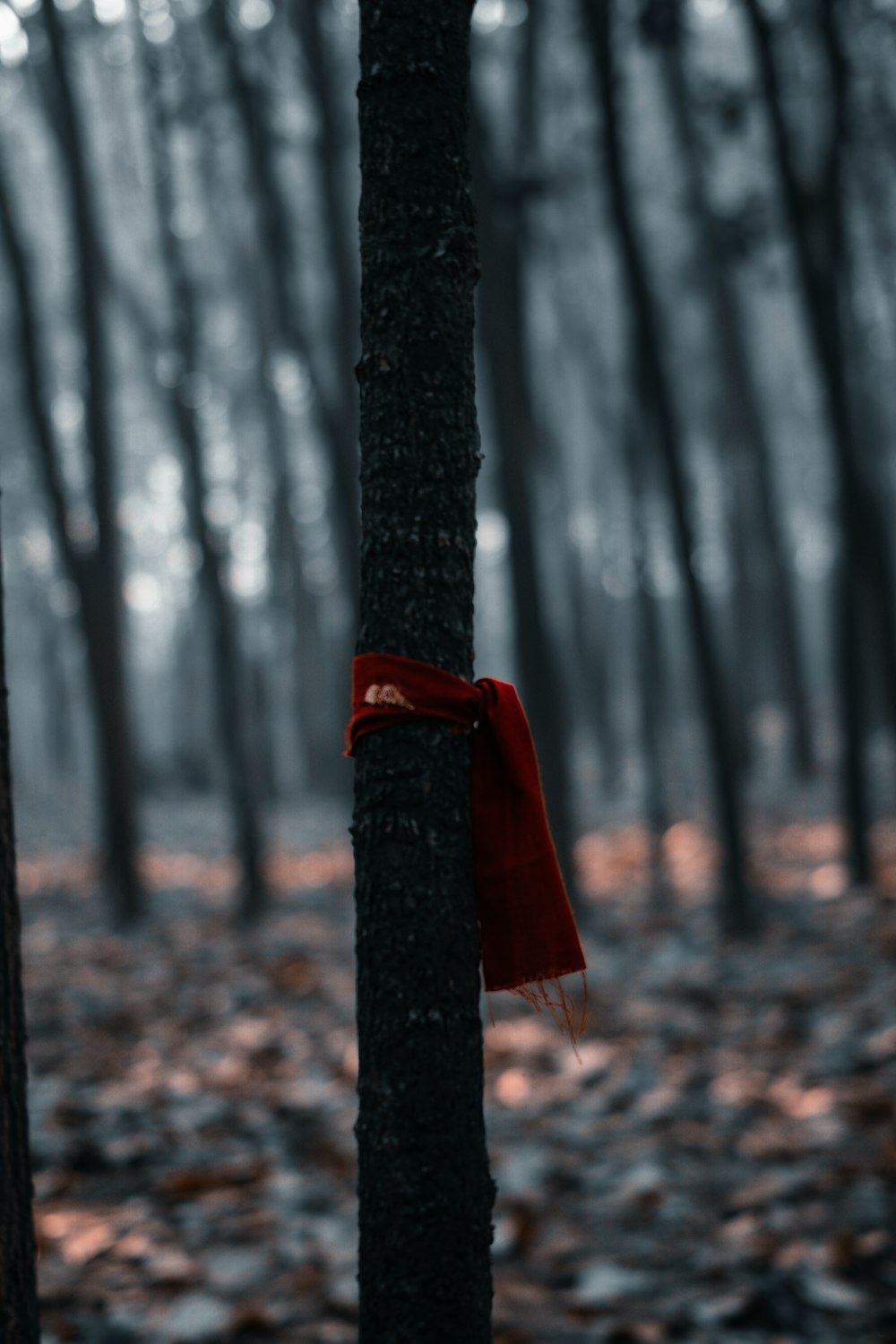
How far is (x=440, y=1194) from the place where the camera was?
1896mm

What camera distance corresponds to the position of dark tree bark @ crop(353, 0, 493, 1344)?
6.23 ft

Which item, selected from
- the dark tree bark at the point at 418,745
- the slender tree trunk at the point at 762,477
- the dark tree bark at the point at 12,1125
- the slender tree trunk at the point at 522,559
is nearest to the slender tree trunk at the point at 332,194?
the slender tree trunk at the point at 522,559

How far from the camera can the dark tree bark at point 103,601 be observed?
32.9 ft

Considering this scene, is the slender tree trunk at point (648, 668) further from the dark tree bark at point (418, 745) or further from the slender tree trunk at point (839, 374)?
the dark tree bark at point (418, 745)

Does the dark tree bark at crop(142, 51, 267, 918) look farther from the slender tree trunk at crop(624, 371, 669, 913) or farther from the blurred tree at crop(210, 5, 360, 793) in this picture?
the slender tree trunk at crop(624, 371, 669, 913)

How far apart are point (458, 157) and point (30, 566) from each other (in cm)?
2565

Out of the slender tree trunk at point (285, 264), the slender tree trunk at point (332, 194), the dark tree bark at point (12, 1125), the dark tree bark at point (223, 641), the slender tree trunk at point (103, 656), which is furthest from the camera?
the dark tree bark at point (223, 641)

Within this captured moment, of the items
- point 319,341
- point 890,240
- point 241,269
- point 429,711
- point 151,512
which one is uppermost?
point 151,512

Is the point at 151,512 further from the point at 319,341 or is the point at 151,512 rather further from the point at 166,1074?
the point at 166,1074

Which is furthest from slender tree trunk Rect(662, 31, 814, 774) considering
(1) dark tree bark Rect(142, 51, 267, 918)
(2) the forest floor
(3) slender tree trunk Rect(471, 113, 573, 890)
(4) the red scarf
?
(4) the red scarf

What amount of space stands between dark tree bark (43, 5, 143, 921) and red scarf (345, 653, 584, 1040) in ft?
28.6

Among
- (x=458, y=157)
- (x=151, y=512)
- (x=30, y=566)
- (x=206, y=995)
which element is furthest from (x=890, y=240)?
(x=30, y=566)

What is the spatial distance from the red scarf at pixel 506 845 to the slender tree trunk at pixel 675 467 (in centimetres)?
625

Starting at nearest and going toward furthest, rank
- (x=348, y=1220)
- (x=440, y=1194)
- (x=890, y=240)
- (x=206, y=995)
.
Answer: (x=440, y=1194) → (x=348, y=1220) → (x=206, y=995) → (x=890, y=240)
